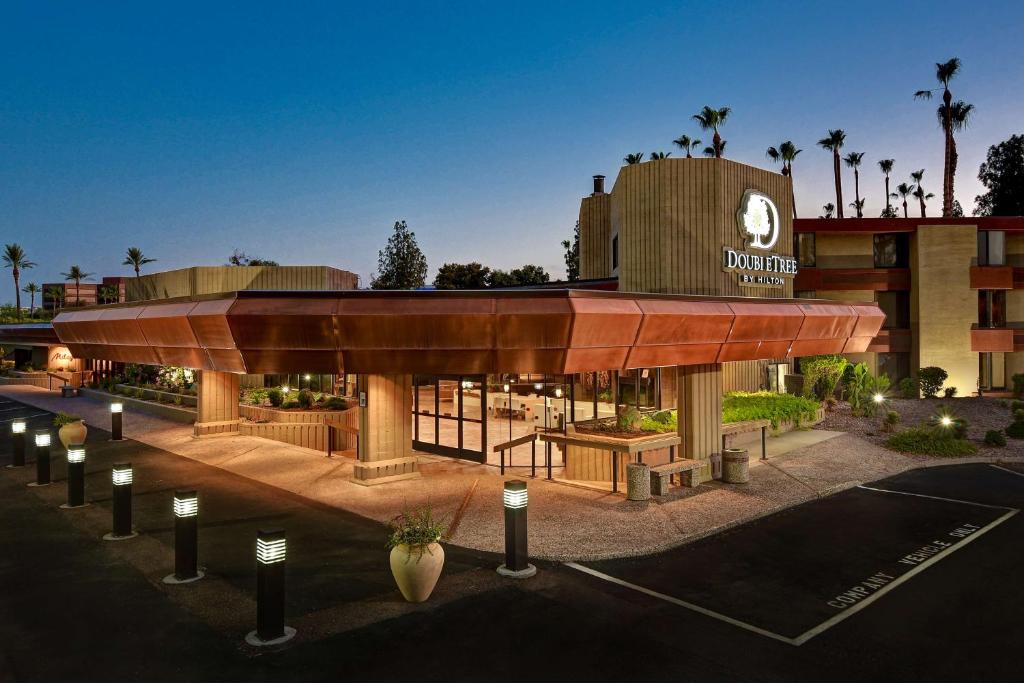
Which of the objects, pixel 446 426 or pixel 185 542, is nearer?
pixel 185 542

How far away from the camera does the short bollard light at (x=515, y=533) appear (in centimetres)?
945

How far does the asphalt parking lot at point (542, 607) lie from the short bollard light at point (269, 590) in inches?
10.2

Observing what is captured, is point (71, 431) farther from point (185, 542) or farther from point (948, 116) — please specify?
point (948, 116)

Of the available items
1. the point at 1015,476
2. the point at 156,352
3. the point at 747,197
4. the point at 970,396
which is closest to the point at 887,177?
the point at 970,396

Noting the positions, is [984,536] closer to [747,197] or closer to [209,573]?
[209,573]

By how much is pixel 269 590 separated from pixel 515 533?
3686 mm

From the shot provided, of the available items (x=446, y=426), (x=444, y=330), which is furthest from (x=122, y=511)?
(x=446, y=426)

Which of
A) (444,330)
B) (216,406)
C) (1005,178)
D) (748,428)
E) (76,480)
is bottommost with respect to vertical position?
(76,480)

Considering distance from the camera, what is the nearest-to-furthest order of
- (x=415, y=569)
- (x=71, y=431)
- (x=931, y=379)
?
(x=415, y=569), (x=71, y=431), (x=931, y=379)

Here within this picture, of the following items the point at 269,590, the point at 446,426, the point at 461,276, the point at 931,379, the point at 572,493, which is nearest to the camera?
the point at 269,590

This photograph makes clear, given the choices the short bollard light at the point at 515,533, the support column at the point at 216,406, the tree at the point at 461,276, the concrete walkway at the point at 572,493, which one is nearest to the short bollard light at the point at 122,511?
the concrete walkway at the point at 572,493

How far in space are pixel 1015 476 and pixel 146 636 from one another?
20.6 metres

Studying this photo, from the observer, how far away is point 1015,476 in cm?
1680

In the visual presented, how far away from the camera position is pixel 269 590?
7371mm
